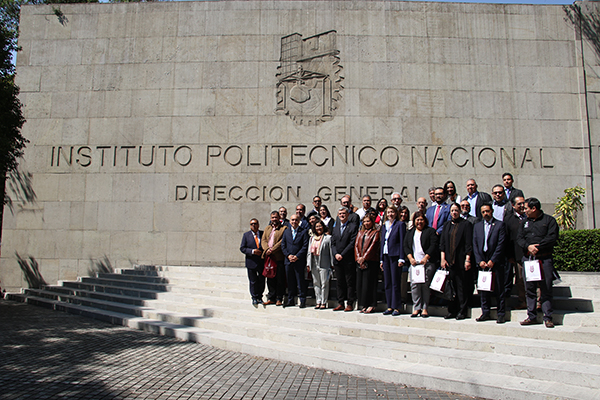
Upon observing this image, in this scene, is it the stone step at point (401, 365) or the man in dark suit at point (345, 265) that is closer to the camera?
the stone step at point (401, 365)

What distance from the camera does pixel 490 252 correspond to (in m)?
6.60

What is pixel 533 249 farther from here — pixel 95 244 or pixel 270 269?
pixel 95 244

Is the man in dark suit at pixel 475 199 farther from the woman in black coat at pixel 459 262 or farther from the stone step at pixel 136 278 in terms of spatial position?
the stone step at pixel 136 278

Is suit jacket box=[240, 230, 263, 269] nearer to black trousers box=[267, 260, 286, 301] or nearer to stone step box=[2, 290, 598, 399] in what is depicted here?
black trousers box=[267, 260, 286, 301]

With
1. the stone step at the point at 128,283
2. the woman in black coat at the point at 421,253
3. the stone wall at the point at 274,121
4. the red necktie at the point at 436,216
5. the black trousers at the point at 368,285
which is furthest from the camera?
the stone wall at the point at 274,121

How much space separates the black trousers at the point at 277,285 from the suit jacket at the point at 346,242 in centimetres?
124

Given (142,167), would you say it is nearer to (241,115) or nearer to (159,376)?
(241,115)

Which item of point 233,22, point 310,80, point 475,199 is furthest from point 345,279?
point 233,22

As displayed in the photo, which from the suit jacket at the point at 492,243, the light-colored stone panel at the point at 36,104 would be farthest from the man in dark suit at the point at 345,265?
the light-colored stone panel at the point at 36,104

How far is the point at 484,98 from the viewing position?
531 inches

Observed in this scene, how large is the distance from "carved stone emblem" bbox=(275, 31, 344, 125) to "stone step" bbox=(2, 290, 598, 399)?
7.94 m

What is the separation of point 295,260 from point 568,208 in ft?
27.4

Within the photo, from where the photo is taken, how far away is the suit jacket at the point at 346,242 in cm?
787

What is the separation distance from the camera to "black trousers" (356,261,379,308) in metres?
7.54
